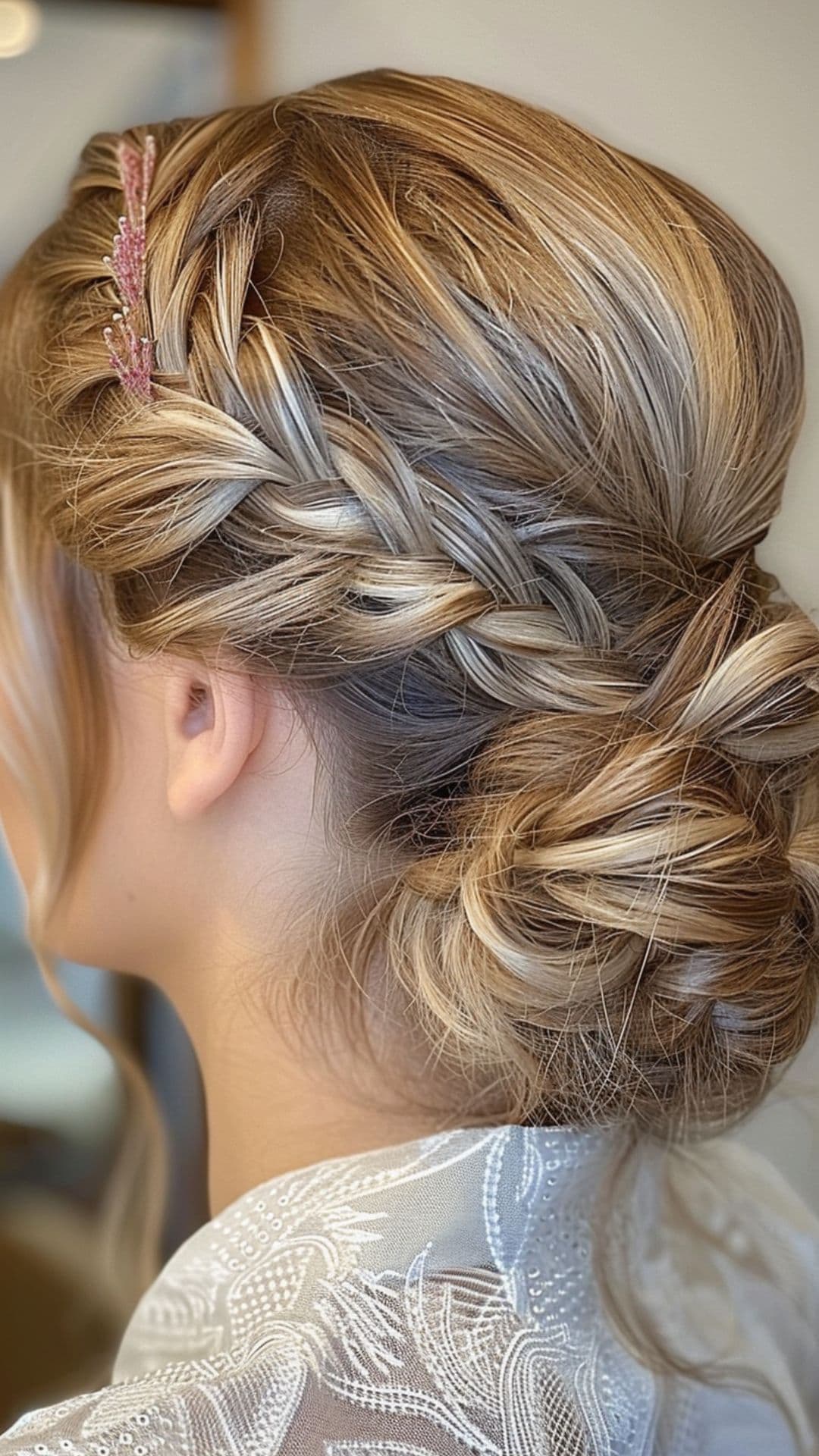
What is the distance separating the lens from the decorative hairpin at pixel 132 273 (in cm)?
62

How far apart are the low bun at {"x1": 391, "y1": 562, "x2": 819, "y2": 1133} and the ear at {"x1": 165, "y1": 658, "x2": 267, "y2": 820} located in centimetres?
12

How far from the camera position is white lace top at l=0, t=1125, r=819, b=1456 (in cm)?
59

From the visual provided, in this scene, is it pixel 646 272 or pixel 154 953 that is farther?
pixel 154 953

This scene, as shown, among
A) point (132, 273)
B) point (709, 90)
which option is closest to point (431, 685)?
point (132, 273)

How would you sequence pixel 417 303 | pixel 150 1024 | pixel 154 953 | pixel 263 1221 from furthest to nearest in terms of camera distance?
pixel 150 1024 < pixel 154 953 < pixel 263 1221 < pixel 417 303

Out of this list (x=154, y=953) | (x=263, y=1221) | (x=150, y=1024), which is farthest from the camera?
(x=150, y=1024)

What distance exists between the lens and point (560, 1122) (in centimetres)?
72

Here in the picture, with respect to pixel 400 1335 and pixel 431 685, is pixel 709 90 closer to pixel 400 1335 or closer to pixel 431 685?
pixel 431 685

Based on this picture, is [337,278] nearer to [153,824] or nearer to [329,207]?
[329,207]

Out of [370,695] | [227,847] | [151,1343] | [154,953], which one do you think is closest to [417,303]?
[370,695]

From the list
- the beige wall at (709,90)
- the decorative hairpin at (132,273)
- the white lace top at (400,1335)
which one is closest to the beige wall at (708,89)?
the beige wall at (709,90)

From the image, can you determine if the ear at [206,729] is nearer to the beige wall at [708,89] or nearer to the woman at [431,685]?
the woman at [431,685]

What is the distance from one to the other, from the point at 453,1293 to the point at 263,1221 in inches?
4.9

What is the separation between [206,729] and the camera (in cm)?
69
